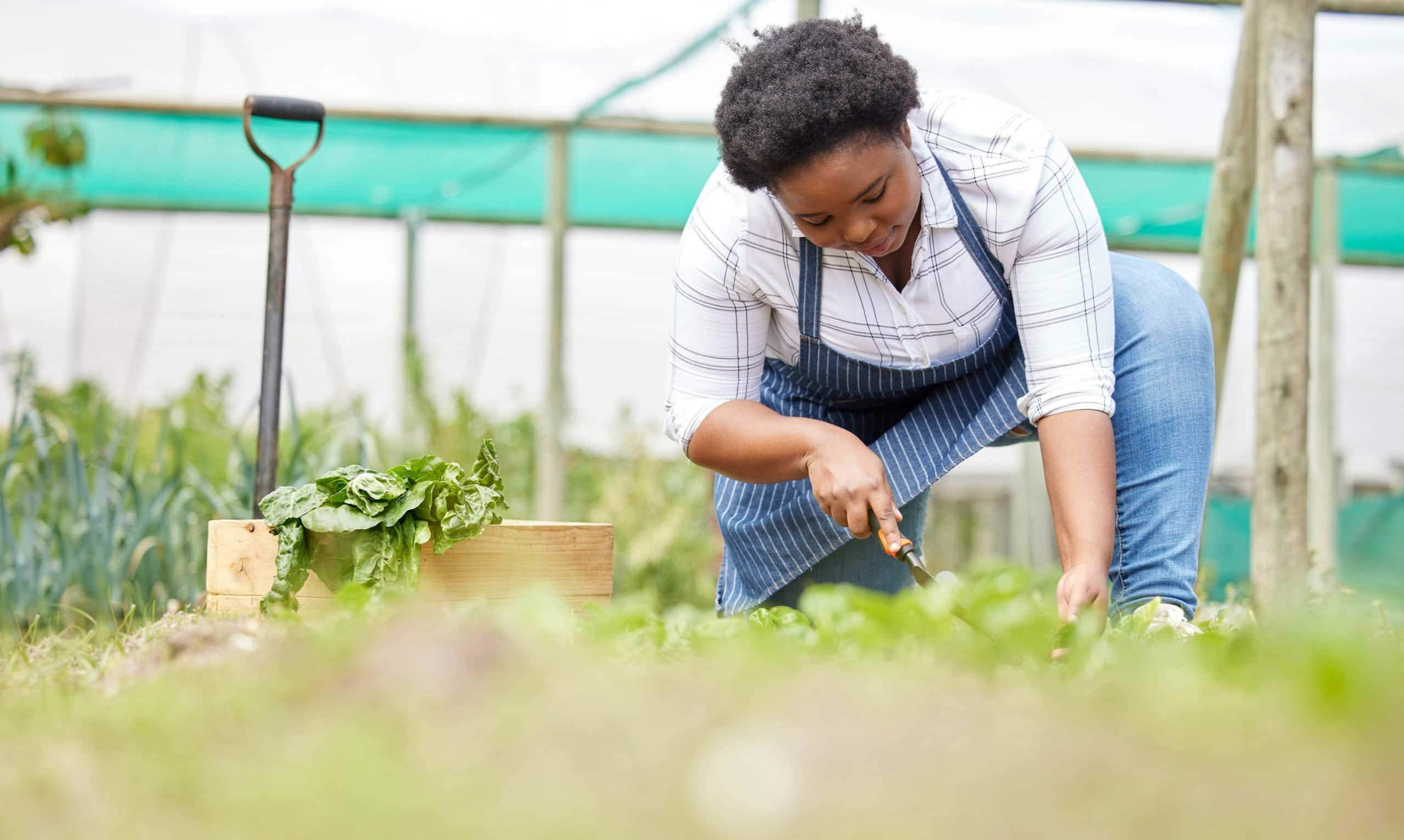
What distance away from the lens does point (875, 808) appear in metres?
0.54

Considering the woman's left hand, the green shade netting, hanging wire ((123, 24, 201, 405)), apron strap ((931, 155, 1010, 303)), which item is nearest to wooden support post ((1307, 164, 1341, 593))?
the green shade netting

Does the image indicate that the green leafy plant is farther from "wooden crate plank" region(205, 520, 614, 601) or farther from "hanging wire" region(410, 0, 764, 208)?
"wooden crate plank" region(205, 520, 614, 601)

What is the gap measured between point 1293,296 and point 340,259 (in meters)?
6.01

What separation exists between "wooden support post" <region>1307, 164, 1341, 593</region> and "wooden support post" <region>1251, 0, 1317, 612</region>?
98.0 inches

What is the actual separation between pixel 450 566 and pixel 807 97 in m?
0.86

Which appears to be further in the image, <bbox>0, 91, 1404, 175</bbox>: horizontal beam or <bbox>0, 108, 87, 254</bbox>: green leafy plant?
<bbox>0, 91, 1404, 175</bbox>: horizontal beam

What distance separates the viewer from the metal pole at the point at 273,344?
7.02 ft

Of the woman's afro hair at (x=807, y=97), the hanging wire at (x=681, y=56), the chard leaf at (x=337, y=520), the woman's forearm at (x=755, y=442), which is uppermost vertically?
the hanging wire at (x=681, y=56)

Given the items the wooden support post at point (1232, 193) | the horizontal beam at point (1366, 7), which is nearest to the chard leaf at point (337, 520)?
the wooden support post at point (1232, 193)

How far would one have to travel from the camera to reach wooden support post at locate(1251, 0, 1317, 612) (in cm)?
241

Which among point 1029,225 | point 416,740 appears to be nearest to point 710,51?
point 1029,225

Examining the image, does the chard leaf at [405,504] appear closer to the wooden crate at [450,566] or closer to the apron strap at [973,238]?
the wooden crate at [450,566]

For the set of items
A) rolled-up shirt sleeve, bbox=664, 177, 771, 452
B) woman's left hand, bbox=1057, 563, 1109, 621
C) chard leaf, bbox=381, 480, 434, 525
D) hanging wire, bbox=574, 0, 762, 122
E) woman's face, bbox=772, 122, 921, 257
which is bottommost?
woman's left hand, bbox=1057, 563, 1109, 621

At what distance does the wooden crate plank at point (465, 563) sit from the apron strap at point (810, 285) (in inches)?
21.1
